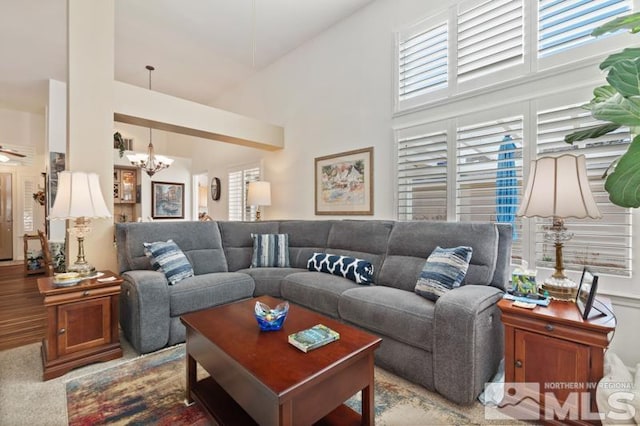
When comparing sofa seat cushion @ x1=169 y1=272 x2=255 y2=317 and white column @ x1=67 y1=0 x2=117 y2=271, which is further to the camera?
white column @ x1=67 y1=0 x2=117 y2=271

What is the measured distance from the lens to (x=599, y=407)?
1394mm

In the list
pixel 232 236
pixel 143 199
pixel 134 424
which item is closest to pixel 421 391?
pixel 134 424

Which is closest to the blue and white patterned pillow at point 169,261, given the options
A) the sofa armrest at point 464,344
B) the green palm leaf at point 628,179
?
the sofa armrest at point 464,344

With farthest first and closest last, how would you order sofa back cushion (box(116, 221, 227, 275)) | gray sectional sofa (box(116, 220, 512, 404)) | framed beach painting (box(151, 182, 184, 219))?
framed beach painting (box(151, 182, 184, 219)), sofa back cushion (box(116, 221, 227, 275)), gray sectional sofa (box(116, 220, 512, 404))

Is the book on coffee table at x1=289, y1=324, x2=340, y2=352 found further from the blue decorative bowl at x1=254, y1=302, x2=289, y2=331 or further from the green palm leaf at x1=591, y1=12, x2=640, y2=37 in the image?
the green palm leaf at x1=591, y1=12, x2=640, y2=37

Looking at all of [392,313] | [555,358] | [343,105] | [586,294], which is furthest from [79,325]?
[343,105]

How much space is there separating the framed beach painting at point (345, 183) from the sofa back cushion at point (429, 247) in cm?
83

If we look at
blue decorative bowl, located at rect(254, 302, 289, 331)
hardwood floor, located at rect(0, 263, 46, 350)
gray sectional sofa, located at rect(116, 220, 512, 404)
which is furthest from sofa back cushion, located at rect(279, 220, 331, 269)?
hardwood floor, located at rect(0, 263, 46, 350)

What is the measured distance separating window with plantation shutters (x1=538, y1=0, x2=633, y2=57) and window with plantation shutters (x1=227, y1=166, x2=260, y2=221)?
412 cm

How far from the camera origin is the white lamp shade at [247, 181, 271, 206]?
4.57 meters

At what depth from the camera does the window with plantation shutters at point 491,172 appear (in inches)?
98.3

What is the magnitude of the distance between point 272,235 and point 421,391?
2342 mm

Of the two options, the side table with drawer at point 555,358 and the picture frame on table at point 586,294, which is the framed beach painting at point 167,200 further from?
the picture frame on table at point 586,294

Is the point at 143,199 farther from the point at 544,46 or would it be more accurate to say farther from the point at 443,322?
the point at 544,46
